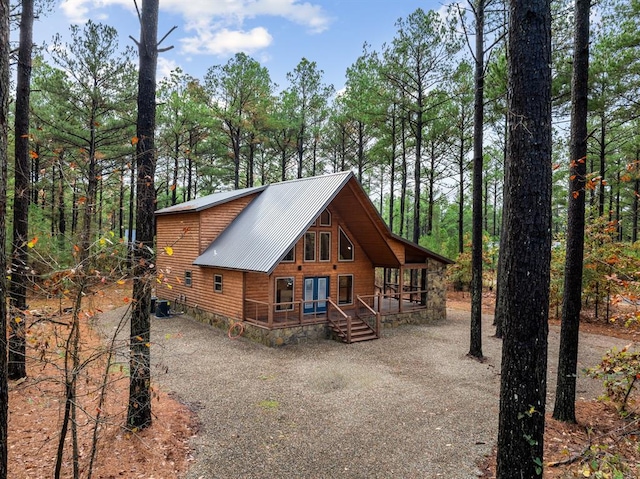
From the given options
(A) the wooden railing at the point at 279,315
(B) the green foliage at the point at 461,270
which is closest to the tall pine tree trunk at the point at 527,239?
(A) the wooden railing at the point at 279,315

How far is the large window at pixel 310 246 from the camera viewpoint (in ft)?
46.2

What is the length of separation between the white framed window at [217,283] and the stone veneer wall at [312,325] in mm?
915

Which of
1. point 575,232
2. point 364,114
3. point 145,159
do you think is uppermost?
point 364,114

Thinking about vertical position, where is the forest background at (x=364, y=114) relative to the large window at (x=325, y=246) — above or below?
above

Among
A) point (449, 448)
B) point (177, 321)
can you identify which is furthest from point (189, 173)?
point (449, 448)

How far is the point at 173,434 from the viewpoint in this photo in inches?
235

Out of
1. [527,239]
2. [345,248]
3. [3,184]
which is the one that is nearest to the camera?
[3,184]

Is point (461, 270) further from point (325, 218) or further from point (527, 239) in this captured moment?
point (527, 239)

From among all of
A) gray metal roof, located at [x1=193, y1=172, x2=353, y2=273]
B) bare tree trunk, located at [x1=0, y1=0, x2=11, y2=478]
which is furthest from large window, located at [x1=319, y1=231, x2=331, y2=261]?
bare tree trunk, located at [x1=0, y1=0, x2=11, y2=478]

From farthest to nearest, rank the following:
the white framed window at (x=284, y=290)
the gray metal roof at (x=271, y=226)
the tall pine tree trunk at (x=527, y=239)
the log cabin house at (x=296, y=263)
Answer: the white framed window at (x=284, y=290) → the log cabin house at (x=296, y=263) → the gray metal roof at (x=271, y=226) → the tall pine tree trunk at (x=527, y=239)

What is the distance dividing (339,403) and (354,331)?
5520 mm

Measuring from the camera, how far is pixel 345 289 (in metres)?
15.4

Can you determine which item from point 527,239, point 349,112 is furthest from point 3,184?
point 349,112

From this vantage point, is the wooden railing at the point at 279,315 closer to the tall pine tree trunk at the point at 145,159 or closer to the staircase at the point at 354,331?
the staircase at the point at 354,331
